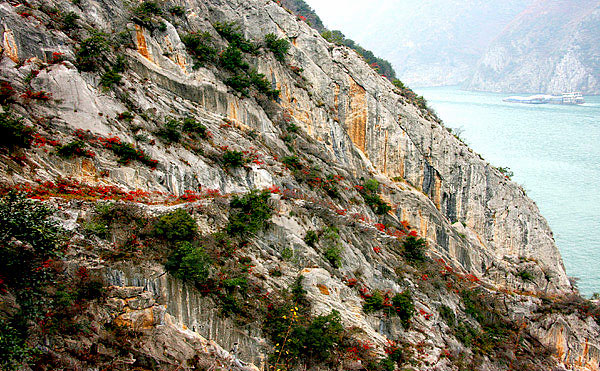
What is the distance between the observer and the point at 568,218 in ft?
143

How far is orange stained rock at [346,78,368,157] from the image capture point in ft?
94.9

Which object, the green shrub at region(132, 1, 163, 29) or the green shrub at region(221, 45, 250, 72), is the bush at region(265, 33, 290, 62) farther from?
the green shrub at region(132, 1, 163, 29)

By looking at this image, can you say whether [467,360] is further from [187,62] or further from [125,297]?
[187,62]

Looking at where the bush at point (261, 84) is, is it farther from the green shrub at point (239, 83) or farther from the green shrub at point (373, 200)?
the green shrub at point (373, 200)

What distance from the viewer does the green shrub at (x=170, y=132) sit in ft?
57.5

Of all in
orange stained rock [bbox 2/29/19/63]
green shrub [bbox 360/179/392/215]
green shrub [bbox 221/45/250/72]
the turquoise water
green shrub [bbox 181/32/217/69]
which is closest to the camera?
orange stained rock [bbox 2/29/19/63]

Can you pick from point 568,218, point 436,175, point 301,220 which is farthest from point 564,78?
point 301,220

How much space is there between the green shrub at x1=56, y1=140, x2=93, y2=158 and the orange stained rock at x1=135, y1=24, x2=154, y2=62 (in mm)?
8435

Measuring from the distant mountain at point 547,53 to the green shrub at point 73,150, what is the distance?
150440 mm

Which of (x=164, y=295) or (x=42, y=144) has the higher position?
(x=42, y=144)

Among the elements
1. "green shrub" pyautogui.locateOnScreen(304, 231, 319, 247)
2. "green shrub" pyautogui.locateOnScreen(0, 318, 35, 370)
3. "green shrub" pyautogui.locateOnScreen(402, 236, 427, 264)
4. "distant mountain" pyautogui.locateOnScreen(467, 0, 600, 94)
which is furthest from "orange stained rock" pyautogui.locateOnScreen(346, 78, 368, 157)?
"distant mountain" pyautogui.locateOnScreen(467, 0, 600, 94)

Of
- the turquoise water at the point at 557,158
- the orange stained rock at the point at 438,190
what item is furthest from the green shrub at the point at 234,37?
the turquoise water at the point at 557,158

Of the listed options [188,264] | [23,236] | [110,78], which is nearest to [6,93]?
[110,78]

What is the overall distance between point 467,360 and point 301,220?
1035 cm
